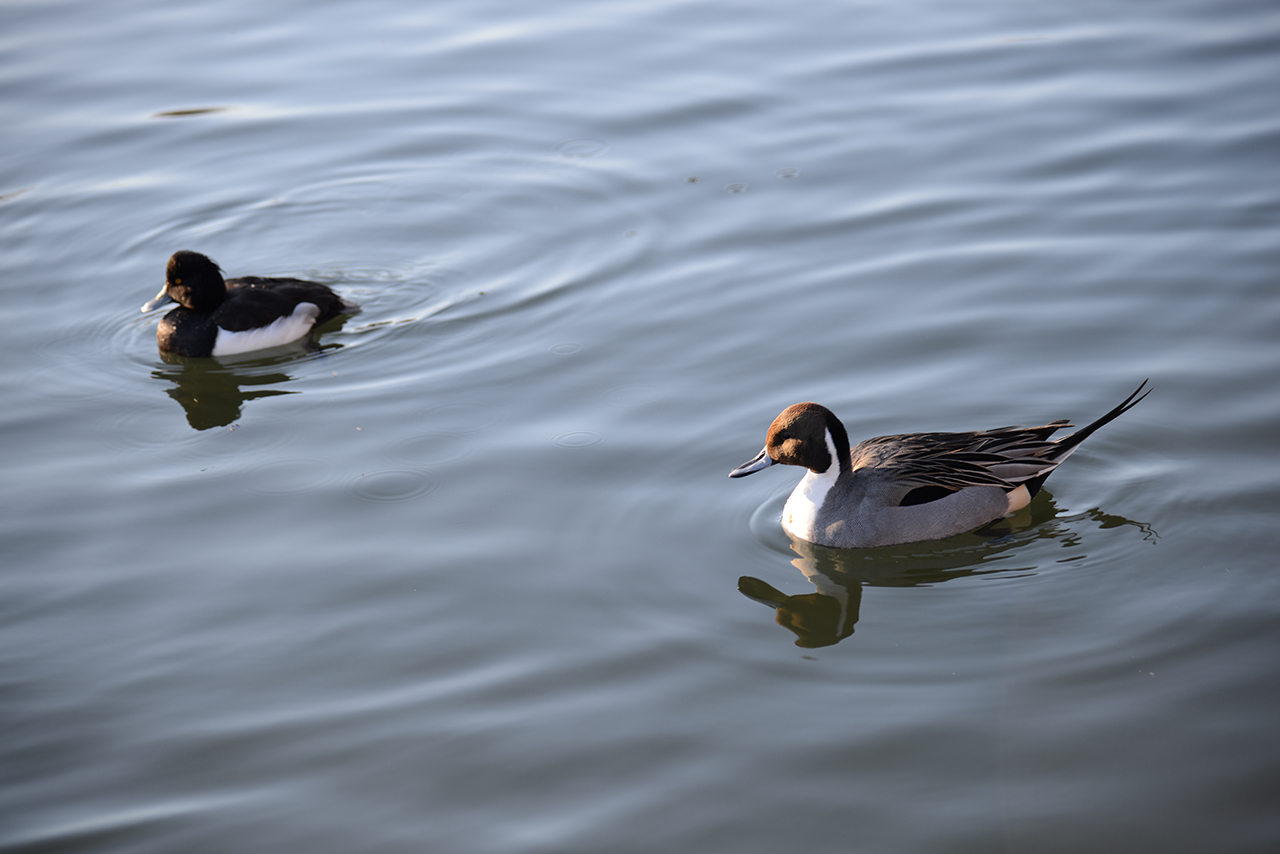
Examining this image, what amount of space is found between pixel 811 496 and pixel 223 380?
14.0 ft

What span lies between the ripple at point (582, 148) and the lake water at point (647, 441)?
0.07 metres

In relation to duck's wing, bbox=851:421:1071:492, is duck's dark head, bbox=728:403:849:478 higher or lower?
higher

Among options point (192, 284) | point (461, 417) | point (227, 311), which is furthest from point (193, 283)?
point (461, 417)

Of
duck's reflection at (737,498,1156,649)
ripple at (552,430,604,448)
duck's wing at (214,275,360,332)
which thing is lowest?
duck's reflection at (737,498,1156,649)

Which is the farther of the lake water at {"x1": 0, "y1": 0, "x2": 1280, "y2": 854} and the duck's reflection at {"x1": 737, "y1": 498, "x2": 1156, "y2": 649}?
the duck's reflection at {"x1": 737, "y1": 498, "x2": 1156, "y2": 649}

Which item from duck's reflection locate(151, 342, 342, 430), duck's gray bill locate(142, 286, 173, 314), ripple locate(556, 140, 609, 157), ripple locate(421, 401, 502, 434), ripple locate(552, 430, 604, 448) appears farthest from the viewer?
ripple locate(556, 140, 609, 157)

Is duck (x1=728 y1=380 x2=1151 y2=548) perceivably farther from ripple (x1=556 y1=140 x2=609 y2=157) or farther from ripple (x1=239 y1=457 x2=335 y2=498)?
ripple (x1=556 y1=140 x2=609 y2=157)

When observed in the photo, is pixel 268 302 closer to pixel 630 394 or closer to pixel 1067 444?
pixel 630 394

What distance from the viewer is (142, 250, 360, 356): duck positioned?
834cm

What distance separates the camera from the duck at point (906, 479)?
6.04 metres

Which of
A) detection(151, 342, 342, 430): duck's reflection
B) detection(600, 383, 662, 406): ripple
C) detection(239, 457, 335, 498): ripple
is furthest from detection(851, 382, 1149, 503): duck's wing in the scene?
detection(151, 342, 342, 430): duck's reflection

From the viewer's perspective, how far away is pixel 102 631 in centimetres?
575

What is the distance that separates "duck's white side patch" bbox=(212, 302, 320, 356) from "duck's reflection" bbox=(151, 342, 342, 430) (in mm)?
59

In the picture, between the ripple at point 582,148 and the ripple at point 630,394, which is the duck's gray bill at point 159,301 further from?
the ripple at point 582,148
